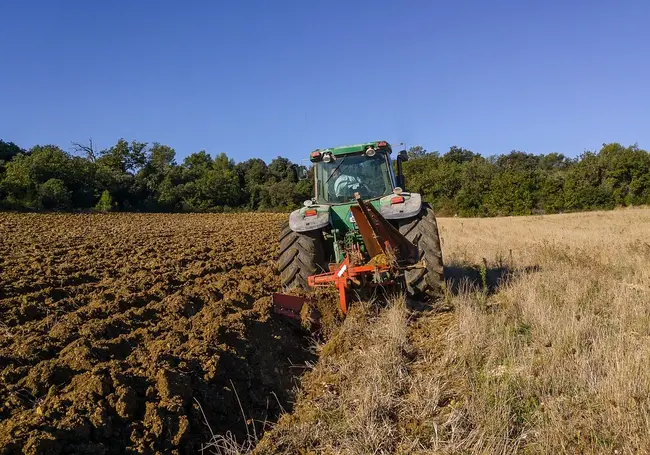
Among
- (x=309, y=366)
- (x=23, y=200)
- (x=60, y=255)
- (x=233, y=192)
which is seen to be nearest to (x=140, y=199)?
(x=233, y=192)

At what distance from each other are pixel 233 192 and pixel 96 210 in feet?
41.2

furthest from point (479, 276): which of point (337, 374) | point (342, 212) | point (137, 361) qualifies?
point (137, 361)

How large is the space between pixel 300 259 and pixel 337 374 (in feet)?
7.15

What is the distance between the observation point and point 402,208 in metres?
5.92

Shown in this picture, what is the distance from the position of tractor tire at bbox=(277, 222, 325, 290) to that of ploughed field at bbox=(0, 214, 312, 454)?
1.49 ft

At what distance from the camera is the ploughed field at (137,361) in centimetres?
290

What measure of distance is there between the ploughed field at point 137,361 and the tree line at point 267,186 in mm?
24462

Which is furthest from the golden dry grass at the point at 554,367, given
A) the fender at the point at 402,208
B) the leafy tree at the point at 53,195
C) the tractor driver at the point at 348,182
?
the leafy tree at the point at 53,195

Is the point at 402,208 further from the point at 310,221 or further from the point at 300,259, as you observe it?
the point at 300,259

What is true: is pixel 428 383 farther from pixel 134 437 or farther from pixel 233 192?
pixel 233 192

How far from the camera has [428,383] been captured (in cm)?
348

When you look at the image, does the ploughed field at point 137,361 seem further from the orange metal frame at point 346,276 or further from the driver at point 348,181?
the driver at point 348,181

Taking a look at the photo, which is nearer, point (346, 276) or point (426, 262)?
point (346, 276)

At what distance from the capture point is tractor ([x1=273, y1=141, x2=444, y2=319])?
5.17 m
